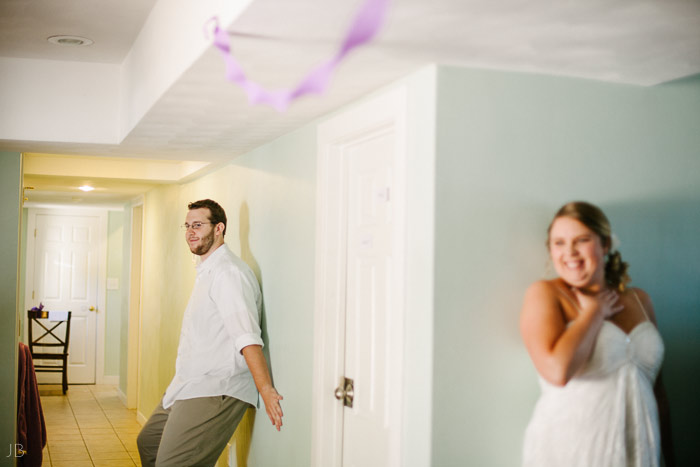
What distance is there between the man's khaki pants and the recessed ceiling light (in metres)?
1.88

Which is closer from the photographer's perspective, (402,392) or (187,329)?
(402,392)

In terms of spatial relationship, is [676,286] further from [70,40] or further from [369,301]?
[70,40]

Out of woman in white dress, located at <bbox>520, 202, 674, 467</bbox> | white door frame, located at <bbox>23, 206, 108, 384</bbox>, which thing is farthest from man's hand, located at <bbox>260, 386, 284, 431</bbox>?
white door frame, located at <bbox>23, 206, 108, 384</bbox>

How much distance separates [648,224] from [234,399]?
214cm

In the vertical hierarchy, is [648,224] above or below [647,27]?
below

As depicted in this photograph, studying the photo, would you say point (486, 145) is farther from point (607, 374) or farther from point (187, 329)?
point (187, 329)

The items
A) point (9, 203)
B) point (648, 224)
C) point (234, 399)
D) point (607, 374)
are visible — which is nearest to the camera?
point (607, 374)

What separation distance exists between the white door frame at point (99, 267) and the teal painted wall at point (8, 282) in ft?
16.7

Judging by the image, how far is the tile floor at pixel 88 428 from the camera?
5477mm

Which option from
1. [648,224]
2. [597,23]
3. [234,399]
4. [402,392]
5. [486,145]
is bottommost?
[234,399]

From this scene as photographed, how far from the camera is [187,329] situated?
12.0 feet

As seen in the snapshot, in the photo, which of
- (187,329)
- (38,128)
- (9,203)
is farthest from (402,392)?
(9,203)

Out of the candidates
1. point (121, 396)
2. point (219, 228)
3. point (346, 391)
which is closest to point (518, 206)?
point (346, 391)

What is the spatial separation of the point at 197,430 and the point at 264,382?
0.45 metres
